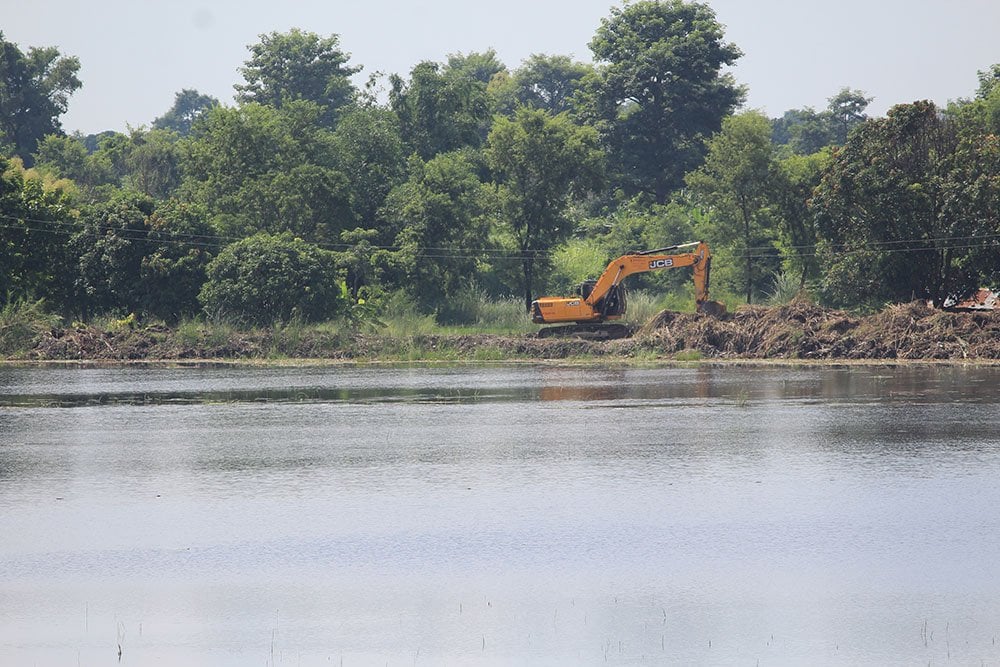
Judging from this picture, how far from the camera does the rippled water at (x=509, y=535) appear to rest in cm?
1220

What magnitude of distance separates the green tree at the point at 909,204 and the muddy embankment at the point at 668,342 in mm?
3569

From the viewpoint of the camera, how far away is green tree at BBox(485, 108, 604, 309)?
2328 inches

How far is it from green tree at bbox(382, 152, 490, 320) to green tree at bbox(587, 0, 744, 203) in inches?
886

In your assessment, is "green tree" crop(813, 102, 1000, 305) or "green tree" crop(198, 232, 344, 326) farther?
"green tree" crop(198, 232, 344, 326)

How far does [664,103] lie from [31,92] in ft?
173

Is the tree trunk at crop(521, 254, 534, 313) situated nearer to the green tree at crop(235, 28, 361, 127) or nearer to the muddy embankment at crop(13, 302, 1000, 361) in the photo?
the muddy embankment at crop(13, 302, 1000, 361)

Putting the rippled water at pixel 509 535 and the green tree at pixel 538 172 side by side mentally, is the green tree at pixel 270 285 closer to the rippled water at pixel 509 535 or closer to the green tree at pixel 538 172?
the green tree at pixel 538 172

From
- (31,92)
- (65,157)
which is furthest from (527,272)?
(31,92)

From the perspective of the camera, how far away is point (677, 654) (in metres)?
11.6

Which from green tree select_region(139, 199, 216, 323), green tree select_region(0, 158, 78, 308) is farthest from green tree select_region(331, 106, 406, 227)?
green tree select_region(0, 158, 78, 308)

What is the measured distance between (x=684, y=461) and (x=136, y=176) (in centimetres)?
7652

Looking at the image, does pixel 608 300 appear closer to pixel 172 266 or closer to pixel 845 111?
pixel 172 266

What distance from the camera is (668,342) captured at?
1850 inches

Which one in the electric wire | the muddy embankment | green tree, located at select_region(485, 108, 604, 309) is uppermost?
green tree, located at select_region(485, 108, 604, 309)
